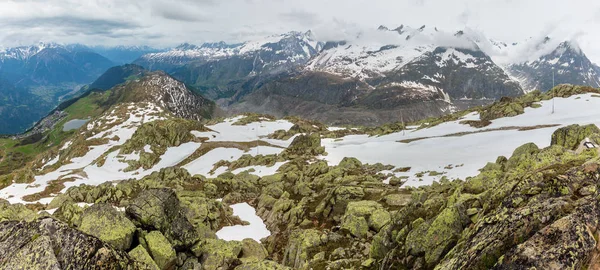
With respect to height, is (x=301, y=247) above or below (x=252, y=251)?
above

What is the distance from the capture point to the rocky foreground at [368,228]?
9.94 metres

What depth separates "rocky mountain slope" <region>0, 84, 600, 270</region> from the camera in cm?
1055

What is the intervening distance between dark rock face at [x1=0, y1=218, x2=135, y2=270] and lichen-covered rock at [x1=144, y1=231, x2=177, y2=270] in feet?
24.8

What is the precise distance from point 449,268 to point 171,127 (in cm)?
11413

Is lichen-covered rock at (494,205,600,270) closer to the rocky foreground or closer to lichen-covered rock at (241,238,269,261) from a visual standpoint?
the rocky foreground

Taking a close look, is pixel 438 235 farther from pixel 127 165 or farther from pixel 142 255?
pixel 127 165

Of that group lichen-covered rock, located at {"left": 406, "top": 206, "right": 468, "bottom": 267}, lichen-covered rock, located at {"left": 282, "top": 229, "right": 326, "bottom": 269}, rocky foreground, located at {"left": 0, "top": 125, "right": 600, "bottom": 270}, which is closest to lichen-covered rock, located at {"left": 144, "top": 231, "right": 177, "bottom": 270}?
rocky foreground, located at {"left": 0, "top": 125, "right": 600, "bottom": 270}

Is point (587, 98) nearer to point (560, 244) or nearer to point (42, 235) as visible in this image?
point (560, 244)

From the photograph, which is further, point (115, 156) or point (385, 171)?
point (115, 156)

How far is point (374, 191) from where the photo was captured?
3528 cm

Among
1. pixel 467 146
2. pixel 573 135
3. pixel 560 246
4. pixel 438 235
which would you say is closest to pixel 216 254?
pixel 438 235

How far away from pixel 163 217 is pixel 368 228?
639 inches

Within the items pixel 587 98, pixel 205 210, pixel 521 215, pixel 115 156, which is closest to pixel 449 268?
pixel 521 215

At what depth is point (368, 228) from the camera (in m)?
26.2
